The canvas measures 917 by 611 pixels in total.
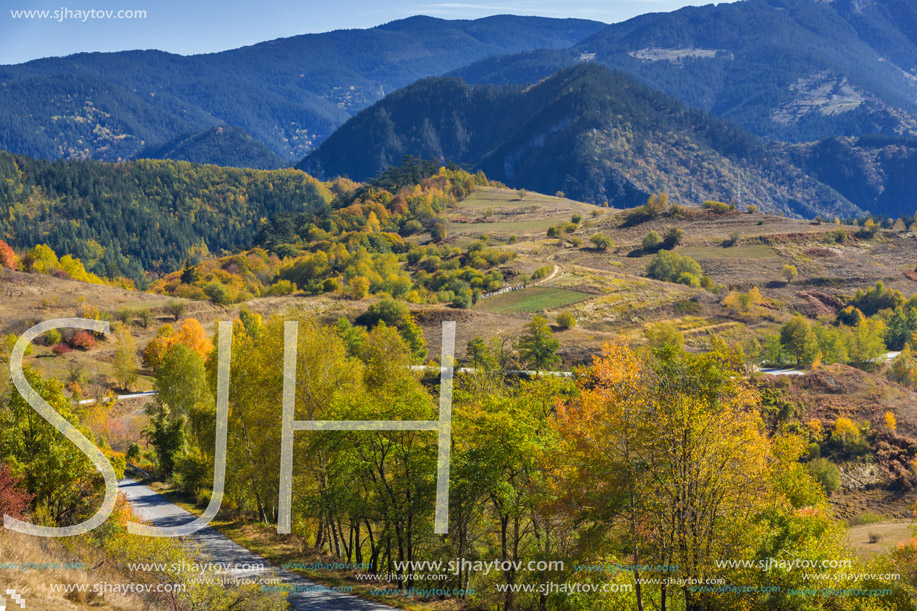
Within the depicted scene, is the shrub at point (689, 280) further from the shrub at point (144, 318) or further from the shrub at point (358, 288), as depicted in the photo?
the shrub at point (144, 318)

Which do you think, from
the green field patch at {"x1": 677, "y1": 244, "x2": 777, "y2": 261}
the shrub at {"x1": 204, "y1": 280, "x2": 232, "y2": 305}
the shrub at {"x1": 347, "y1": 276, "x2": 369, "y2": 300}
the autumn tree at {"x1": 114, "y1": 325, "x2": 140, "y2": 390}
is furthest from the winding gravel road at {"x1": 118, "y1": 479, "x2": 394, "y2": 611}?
the green field patch at {"x1": 677, "y1": 244, "x2": 777, "y2": 261}

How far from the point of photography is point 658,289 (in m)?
125

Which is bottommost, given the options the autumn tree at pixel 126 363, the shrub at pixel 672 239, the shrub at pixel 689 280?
the autumn tree at pixel 126 363

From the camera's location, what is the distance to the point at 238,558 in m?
29.7

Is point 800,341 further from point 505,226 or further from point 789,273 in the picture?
point 505,226

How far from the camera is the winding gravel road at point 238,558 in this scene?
25.2 m

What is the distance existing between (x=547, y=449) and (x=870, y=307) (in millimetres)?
121349

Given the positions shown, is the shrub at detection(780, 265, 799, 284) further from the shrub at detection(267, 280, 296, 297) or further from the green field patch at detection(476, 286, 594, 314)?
the shrub at detection(267, 280, 296, 297)

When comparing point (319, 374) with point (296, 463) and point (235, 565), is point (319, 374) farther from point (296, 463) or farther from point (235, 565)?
point (235, 565)

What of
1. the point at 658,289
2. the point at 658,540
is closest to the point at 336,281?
the point at 658,289

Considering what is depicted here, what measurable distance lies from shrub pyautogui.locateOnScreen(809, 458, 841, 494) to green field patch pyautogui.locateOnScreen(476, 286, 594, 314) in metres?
54.1

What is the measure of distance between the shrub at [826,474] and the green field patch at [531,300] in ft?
178

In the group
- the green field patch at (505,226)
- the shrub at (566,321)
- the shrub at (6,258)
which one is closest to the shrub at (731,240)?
the green field patch at (505,226)

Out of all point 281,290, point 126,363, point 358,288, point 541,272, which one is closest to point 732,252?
point 541,272
